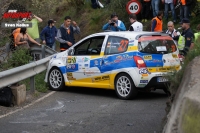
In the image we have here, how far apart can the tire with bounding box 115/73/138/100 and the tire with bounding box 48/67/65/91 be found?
6.76ft

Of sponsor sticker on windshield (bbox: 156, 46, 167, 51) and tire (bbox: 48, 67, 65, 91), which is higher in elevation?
sponsor sticker on windshield (bbox: 156, 46, 167, 51)

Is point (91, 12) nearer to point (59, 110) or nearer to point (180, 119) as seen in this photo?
point (59, 110)

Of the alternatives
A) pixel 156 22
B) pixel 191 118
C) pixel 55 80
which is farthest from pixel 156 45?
pixel 191 118

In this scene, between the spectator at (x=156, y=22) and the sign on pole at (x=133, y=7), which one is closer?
the spectator at (x=156, y=22)

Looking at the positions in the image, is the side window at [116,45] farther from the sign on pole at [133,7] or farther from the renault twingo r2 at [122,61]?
the sign on pole at [133,7]

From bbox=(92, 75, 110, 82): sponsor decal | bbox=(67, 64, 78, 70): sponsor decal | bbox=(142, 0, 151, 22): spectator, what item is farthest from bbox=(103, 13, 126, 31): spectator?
bbox=(142, 0, 151, 22): spectator

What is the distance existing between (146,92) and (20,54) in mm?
3559

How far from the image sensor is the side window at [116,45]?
12.4 metres

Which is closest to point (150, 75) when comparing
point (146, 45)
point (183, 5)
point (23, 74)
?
point (146, 45)

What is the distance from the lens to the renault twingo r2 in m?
12.1

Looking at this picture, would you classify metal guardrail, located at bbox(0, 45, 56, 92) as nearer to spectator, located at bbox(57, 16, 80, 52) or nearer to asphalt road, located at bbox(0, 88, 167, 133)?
asphalt road, located at bbox(0, 88, 167, 133)

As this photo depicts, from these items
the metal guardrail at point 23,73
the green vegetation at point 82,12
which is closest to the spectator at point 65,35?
the green vegetation at point 82,12

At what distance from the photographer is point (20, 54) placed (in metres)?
14.1

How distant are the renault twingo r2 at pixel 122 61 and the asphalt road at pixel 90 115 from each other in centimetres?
40
